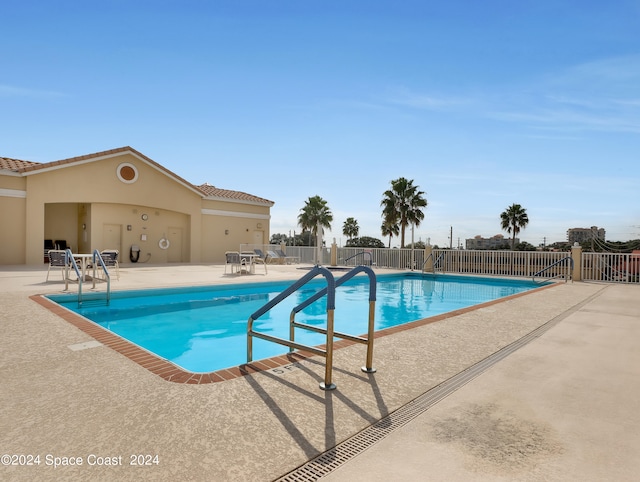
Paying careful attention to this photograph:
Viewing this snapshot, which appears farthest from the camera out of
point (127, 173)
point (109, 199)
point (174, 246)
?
point (174, 246)

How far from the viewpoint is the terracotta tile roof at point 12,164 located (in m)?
15.0

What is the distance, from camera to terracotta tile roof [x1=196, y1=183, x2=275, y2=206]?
22.1 m

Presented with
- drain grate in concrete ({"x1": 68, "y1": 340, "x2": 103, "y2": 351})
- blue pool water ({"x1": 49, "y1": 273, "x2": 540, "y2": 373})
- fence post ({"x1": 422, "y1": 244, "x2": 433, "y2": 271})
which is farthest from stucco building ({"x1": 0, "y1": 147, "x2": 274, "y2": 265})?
drain grate in concrete ({"x1": 68, "y1": 340, "x2": 103, "y2": 351})

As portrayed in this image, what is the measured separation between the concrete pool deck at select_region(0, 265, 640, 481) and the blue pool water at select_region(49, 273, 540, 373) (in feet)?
5.62

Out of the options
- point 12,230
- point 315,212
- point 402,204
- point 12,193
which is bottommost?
point 12,230

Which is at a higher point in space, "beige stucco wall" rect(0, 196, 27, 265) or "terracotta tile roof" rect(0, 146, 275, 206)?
"terracotta tile roof" rect(0, 146, 275, 206)

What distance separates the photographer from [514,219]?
128 feet

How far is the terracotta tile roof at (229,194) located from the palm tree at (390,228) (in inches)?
470

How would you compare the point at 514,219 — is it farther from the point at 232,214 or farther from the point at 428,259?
the point at 232,214

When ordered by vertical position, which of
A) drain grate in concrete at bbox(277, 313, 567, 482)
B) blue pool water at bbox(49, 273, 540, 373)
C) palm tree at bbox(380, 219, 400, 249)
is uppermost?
palm tree at bbox(380, 219, 400, 249)

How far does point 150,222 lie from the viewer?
19.6 metres

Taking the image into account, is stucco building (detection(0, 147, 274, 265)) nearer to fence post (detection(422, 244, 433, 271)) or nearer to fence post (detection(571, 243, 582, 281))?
fence post (detection(422, 244, 433, 271))

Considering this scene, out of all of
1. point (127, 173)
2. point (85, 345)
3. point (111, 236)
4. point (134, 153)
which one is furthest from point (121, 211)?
point (85, 345)

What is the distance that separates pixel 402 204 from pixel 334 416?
29.9 m
